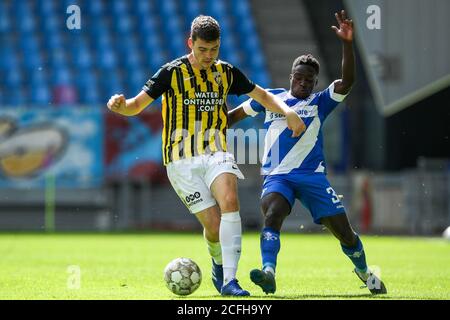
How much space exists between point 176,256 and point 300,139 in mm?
5510

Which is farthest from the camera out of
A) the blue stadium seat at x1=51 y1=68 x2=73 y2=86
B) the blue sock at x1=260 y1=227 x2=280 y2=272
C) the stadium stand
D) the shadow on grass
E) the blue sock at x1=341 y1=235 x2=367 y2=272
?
the blue stadium seat at x1=51 y1=68 x2=73 y2=86

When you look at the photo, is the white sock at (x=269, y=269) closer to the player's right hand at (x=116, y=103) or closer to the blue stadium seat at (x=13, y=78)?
the player's right hand at (x=116, y=103)

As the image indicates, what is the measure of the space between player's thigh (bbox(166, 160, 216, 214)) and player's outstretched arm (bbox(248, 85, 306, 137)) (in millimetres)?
728

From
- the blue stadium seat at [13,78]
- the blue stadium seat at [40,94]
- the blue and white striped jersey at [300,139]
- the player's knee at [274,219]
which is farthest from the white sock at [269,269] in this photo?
the blue stadium seat at [13,78]

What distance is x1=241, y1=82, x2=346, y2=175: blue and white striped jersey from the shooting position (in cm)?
776

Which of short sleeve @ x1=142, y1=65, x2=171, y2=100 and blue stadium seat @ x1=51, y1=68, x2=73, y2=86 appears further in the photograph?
blue stadium seat @ x1=51, y1=68, x2=73, y2=86

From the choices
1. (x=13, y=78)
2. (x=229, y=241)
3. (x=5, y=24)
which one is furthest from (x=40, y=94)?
(x=229, y=241)

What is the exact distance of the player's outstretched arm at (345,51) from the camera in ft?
24.4

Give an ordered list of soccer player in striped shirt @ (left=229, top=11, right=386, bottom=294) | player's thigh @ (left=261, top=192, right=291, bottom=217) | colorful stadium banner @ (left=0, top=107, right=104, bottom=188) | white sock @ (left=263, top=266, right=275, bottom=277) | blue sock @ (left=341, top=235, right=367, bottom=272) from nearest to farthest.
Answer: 1. white sock @ (left=263, top=266, right=275, bottom=277)
2. player's thigh @ (left=261, top=192, right=291, bottom=217)
3. soccer player in striped shirt @ (left=229, top=11, right=386, bottom=294)
4. blue sock @ (left=341, top=235, right=367, bottom=272)
5. colorful stadium banner @ (left=0, top=107, right=104, bottom=188)

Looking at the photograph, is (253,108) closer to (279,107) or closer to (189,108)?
(279,107)

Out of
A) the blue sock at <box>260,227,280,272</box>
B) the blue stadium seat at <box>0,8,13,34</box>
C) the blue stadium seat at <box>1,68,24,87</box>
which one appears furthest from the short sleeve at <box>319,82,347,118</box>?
the blue stadium seat at <box>0,8,13,34</box>

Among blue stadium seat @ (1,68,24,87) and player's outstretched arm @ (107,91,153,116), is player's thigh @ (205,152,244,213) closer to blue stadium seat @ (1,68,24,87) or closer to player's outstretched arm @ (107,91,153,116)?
player's outstretched arm @ (107,91,153,116)

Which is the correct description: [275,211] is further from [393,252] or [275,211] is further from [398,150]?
[398,150]
